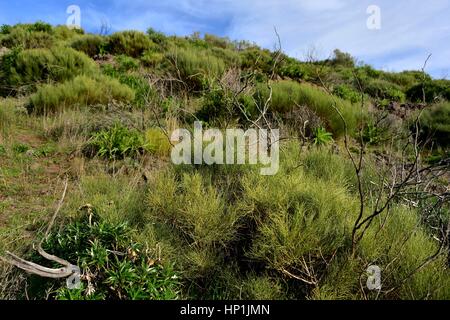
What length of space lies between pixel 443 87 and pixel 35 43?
12178 millimetres

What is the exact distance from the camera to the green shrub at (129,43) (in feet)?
45.7

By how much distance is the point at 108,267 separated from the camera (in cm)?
304

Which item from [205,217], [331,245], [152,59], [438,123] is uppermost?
[152,59]

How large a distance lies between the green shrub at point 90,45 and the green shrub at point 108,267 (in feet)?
37.7

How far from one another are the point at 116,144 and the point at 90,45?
9.42 m

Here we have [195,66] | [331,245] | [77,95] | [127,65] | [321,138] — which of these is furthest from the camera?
[127,65]

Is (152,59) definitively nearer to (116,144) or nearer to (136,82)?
(136,82)

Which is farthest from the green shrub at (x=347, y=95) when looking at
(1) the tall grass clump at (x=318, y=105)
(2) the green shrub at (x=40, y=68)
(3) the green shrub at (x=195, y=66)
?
(2) the green shrub at (x=40, y=68)

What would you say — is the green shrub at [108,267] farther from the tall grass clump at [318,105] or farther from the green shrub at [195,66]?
the green shrub at [195,66]

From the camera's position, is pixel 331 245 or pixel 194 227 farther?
pixel 194 227

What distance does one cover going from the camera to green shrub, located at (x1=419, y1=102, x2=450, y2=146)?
29.7 feet

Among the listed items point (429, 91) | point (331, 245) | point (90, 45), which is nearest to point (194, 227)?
point (331, 245)

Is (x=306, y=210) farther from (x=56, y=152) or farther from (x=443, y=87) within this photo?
(x=443, y=87)

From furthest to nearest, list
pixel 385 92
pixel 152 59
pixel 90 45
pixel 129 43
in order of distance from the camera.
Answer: pixel 90 45, pixel 129 43, pixel 385 92, pixel 152 59
